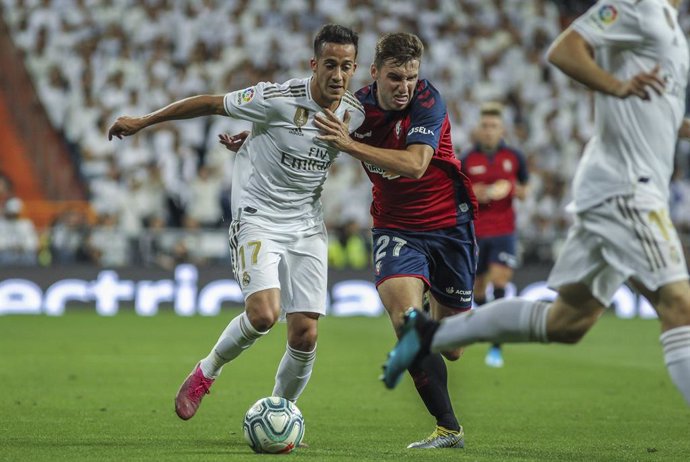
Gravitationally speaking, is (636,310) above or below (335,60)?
below

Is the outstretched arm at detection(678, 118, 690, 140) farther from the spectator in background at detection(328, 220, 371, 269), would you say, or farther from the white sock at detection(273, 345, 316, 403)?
the spectator in background at detection(328, 220, 371, 269)

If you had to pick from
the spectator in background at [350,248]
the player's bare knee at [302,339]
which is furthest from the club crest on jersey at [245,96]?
the spectator in background at [350,248]

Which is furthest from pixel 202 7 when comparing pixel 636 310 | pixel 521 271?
pixel 636 310

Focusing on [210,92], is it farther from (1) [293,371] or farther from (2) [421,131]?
(2) [421,131]

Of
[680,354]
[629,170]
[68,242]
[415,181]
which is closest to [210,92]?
[68,242]

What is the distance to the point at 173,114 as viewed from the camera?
704 centimetres

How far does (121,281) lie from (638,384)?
1047 cm

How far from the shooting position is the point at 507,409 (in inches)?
354

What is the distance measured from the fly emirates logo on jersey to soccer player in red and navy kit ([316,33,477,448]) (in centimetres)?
24

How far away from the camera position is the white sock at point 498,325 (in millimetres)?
5762

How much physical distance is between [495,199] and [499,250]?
60 centimetres

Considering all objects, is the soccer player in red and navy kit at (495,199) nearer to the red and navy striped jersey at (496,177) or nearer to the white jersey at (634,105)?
the red and navy striped jersey at (496,177)

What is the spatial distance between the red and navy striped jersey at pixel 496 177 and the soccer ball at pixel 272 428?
6.92 m

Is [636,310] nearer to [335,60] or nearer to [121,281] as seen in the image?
[121,281]
